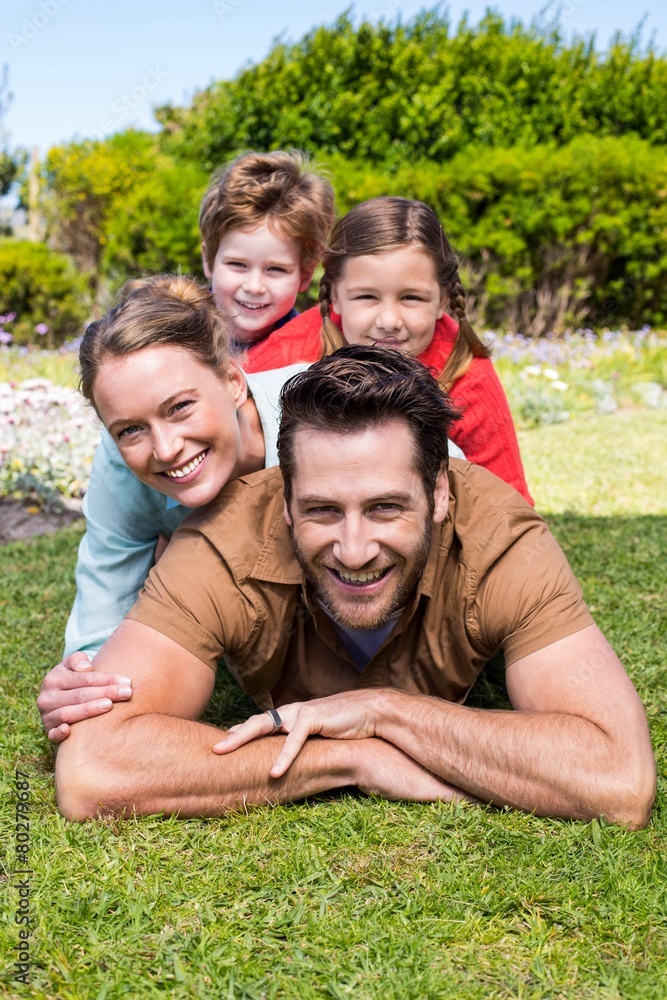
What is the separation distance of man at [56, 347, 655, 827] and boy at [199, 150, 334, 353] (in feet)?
5.35

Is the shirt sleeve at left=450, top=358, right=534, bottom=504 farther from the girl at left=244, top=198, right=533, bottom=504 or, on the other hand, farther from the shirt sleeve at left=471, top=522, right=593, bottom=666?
the shirt sleeve at left=471, top=522, right=593, bottom=666

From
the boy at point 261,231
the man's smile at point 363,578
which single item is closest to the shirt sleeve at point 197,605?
the man's smile at point 363,578

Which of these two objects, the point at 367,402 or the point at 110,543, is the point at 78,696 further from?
the point at 367,402

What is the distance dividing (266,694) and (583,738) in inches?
43.2

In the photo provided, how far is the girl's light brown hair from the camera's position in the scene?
12.5ft

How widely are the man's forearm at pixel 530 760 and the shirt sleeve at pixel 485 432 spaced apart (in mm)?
1401

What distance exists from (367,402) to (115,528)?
1203 mm

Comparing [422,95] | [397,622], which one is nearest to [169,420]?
[397,622]

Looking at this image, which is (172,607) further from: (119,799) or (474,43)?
(474,43)

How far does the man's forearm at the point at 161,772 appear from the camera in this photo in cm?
257

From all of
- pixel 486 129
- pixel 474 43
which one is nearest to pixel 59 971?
pixel 486 129

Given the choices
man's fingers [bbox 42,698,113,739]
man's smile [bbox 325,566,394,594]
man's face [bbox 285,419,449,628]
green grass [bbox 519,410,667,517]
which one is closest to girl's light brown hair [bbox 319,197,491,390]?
man's face [bbox 285,419,449,628]

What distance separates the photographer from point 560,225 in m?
11.3

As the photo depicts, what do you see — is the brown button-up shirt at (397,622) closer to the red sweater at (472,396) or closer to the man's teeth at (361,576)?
the man's teeth at (361,576)
